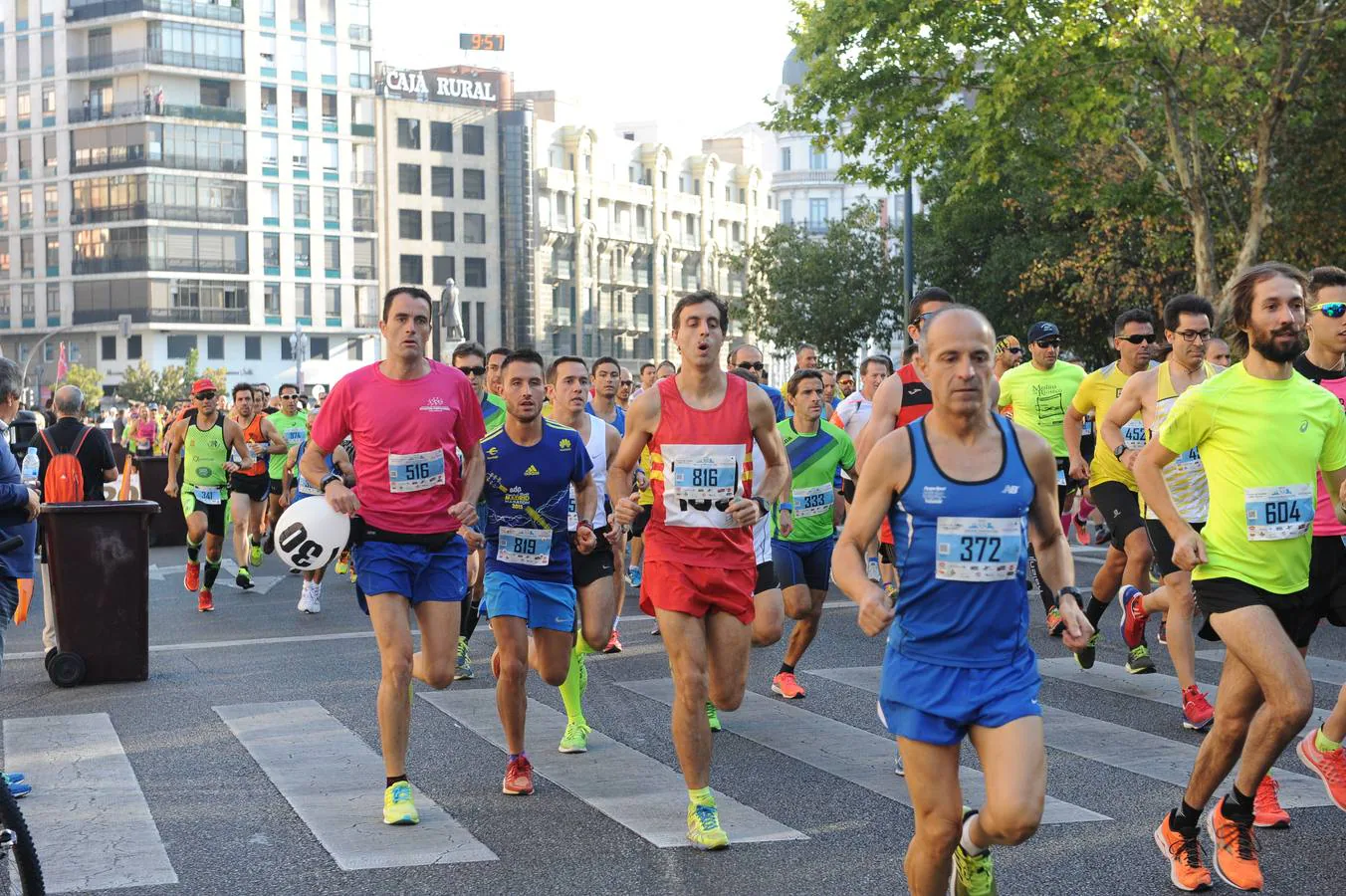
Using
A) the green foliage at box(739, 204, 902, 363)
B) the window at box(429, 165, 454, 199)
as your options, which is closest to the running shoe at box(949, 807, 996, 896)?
the green foliage at box(739, 204, 902, 363)

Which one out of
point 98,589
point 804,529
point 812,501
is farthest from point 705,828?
point 98,589

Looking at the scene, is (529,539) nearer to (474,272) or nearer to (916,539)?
(916,539)

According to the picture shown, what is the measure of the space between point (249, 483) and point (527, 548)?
10056 millimetres

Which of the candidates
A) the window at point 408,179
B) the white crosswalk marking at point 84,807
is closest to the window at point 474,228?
the window at point 408,179

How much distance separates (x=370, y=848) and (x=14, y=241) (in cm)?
9116

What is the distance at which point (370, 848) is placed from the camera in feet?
21.7

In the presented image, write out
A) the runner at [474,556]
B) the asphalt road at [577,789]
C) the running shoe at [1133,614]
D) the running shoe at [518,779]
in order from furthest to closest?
the runner at [474,556], the running shoe at [1133,614], the running shoe at [518,779], the asphalt road at [577,789]

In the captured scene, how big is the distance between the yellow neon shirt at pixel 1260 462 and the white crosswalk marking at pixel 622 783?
6.35 feet

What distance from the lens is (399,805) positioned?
700cm

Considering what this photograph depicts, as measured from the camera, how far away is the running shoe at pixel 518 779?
7539 millimetres

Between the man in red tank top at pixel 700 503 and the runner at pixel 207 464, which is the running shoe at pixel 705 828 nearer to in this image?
the man in red tank top at pixel 700 503

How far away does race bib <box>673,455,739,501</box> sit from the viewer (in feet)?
23.0

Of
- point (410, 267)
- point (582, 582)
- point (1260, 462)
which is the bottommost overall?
point (582, 582)

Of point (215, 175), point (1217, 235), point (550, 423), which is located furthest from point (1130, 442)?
point (215, 175)
